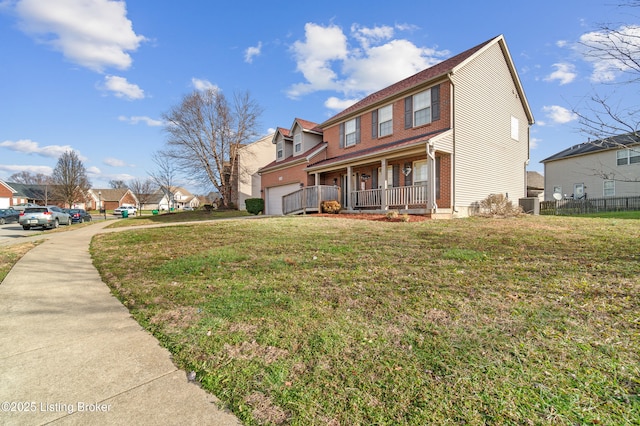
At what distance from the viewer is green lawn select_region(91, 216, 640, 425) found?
190 centimetres

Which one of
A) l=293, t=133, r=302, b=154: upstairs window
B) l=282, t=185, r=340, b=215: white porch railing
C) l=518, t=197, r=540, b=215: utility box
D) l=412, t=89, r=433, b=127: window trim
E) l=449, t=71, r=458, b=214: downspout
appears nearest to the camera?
l=449, t=71, r=458, b=214: downspout

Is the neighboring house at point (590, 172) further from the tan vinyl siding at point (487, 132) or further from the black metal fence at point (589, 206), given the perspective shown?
the tan vinyl siding at point (487, 132)

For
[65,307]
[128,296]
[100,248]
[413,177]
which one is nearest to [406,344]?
[128,296]

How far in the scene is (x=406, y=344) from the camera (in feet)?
8.52

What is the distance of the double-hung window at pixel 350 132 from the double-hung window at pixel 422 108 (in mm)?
3927

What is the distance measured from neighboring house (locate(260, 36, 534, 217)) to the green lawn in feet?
22.6

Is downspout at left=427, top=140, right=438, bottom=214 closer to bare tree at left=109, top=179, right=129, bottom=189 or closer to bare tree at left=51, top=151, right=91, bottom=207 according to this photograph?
bare tree at left=51, top=151, right=91, bottom=207

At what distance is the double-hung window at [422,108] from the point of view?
1328 cm

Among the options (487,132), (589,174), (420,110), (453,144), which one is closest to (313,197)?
(420,110)

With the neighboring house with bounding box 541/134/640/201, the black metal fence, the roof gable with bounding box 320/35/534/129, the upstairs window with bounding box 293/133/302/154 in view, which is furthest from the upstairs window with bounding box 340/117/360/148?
the neighboring house with bounding box 541/134/640/201

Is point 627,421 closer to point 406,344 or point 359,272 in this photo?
point 406,344

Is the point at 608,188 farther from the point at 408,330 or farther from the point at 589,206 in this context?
the point at 408,330

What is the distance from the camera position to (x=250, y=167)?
30172 mm

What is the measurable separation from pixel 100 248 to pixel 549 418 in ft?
34.1
